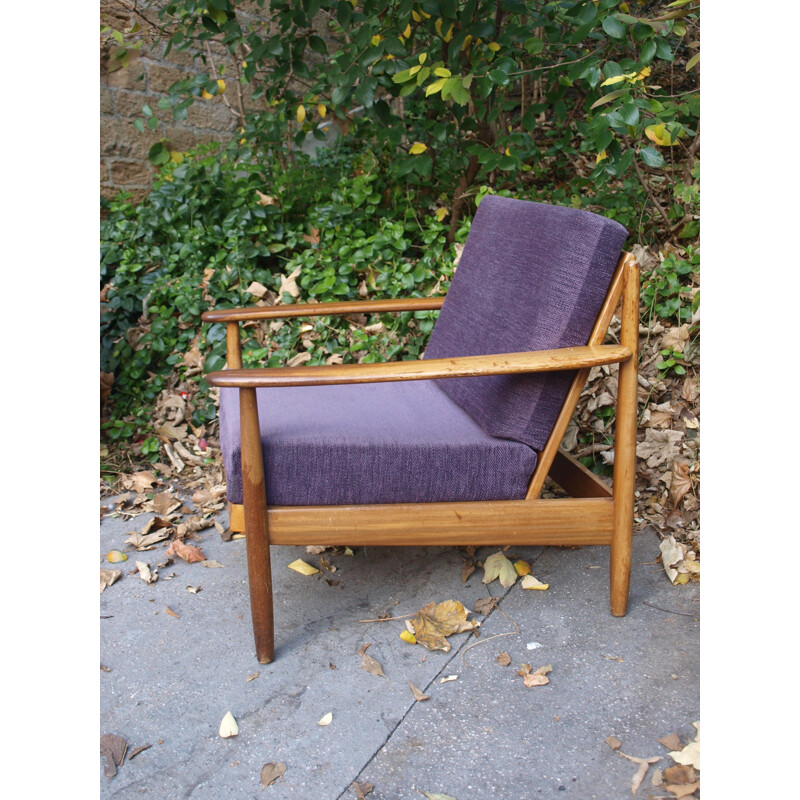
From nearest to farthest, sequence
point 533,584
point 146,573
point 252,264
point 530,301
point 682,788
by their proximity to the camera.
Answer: point 682,788
point 530,301
point 533,584
point 146,573
point 252,264

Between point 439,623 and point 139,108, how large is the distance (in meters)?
3.52

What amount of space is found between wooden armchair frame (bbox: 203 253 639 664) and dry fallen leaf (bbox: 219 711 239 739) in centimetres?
21

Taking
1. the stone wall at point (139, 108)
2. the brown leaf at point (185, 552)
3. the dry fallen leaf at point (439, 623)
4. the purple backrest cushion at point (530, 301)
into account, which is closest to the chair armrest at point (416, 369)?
the purple backrest cushion at point (530, 301)

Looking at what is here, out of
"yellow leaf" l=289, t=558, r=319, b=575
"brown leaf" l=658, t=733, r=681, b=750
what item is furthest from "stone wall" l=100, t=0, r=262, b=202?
"brown leaf" l=658, t=733, r=681, b=750

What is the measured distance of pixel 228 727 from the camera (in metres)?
1.67

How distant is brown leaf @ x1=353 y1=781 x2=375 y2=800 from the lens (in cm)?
148

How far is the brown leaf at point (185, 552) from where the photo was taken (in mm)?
2467

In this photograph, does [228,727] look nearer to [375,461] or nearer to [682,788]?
[375,461]

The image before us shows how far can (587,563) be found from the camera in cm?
237

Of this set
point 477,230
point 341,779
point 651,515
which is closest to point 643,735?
point 341,779

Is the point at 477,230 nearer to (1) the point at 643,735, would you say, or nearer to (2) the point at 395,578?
(2) the point at 395,578

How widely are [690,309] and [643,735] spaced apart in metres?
1.79

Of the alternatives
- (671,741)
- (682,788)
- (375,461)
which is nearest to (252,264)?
(375,461)

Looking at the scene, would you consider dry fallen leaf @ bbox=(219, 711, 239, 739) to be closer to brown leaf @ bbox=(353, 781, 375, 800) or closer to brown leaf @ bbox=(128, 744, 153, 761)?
brown leaf @ bbox=(128, 744, 153, 761)
